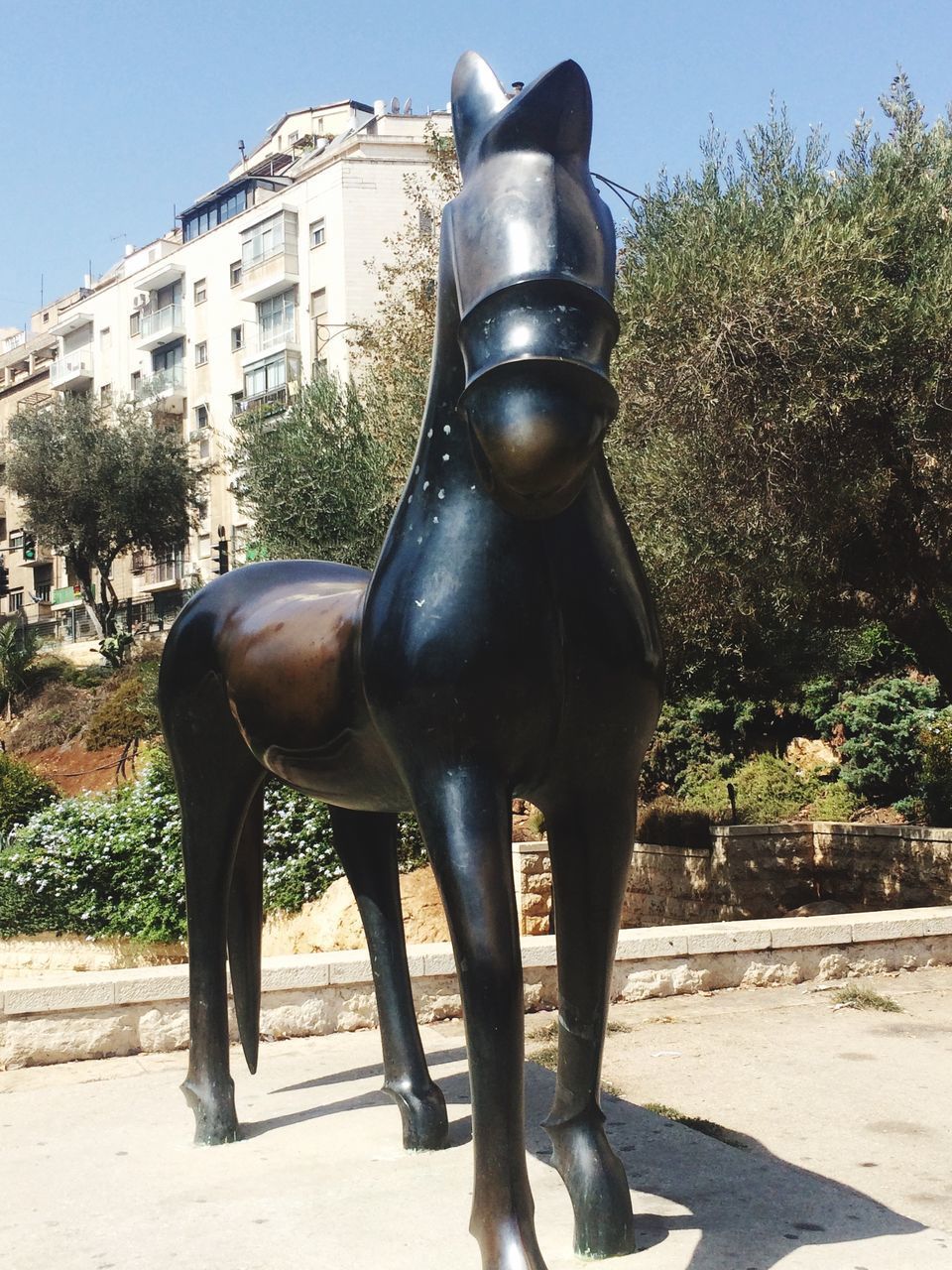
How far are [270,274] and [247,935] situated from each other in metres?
40.1

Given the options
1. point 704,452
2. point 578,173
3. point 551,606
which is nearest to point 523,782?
point 551,606

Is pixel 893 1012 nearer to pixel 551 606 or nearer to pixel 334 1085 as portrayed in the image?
pixel 334 1085

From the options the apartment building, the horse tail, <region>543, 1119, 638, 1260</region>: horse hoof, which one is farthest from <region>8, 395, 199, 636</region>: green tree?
<region>543, 1119, 638, 1260</region>: horse hoof

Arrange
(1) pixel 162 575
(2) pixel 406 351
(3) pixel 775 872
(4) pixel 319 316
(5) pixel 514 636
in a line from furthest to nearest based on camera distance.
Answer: (1) pixel 162 575 < (4) pixel 319 316 < (2) pixel 406 351 < (3) pixel 775 872 < (5) pixel 514 636

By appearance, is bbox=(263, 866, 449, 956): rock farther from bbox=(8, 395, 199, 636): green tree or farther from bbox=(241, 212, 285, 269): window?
bbox=(241, 212, 285, 269): window

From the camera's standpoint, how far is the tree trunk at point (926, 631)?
11.1m

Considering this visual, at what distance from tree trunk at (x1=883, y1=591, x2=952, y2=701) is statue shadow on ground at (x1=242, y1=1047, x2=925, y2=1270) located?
7.26 metres

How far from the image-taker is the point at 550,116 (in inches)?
114

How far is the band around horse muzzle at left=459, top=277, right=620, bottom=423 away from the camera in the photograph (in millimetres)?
2670

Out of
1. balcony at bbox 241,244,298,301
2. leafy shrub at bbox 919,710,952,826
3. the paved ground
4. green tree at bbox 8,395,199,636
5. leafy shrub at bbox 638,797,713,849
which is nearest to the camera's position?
the paved ground

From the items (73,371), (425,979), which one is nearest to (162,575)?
(73,371)

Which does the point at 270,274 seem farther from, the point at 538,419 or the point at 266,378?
the point at 538,419

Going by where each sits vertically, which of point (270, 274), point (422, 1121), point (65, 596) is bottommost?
point (422, 1121)

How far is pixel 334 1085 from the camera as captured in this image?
5191mm
